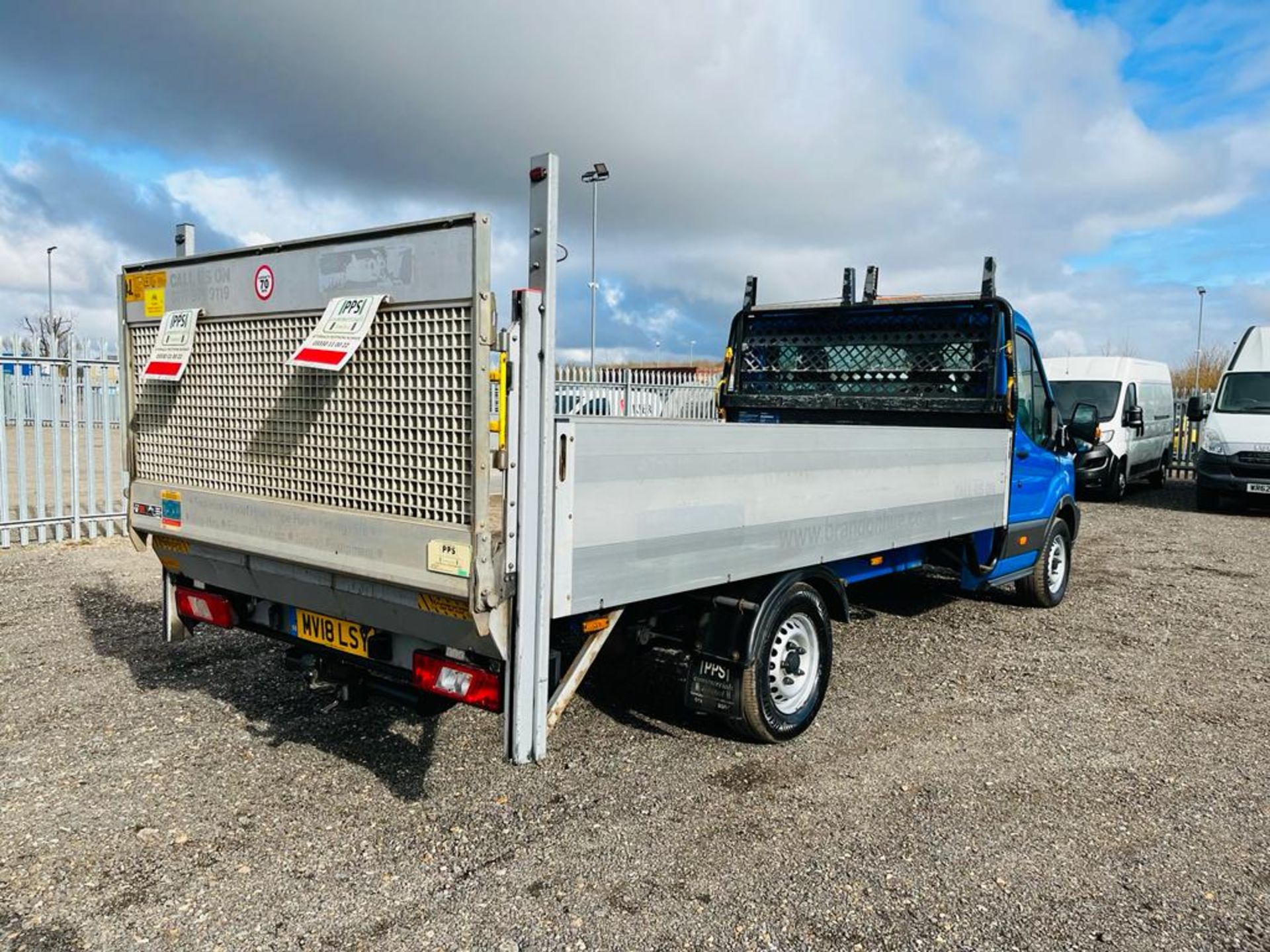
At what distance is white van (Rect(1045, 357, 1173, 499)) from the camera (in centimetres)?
1492

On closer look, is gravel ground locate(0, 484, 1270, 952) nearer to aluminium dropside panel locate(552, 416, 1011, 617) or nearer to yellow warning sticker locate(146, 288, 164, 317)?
aluminium dropside panel locate(552, 416, 1011, 617)

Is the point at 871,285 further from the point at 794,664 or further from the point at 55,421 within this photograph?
the point at 55,421

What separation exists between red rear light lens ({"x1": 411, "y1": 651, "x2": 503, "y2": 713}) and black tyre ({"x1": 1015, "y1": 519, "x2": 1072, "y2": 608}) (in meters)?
5.58

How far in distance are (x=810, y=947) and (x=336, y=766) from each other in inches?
89.8

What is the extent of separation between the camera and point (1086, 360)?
15.9 metres

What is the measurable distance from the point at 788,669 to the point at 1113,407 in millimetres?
13150

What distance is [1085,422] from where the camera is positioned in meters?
6.93

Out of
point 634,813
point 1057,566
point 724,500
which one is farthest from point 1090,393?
point 634,813

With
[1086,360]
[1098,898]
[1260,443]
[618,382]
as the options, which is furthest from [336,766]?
[1086,360]

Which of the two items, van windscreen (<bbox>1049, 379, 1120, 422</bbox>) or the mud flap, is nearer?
the mud flap

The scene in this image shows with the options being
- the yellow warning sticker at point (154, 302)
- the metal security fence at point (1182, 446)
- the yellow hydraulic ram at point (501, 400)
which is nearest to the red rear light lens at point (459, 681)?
the yellow hydraulic ram at point (501, 400)

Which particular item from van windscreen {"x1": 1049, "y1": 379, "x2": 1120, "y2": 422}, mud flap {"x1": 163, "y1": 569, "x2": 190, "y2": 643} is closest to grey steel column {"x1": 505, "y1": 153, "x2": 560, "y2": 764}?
mud flap {"x1": 163, "y1": 569, "x2": 190, "y2": 643}

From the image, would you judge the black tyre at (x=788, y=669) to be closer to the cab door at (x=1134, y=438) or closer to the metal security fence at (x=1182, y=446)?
the cab door at (x=1134, y=438)

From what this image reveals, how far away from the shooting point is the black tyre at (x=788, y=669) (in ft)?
13.4
